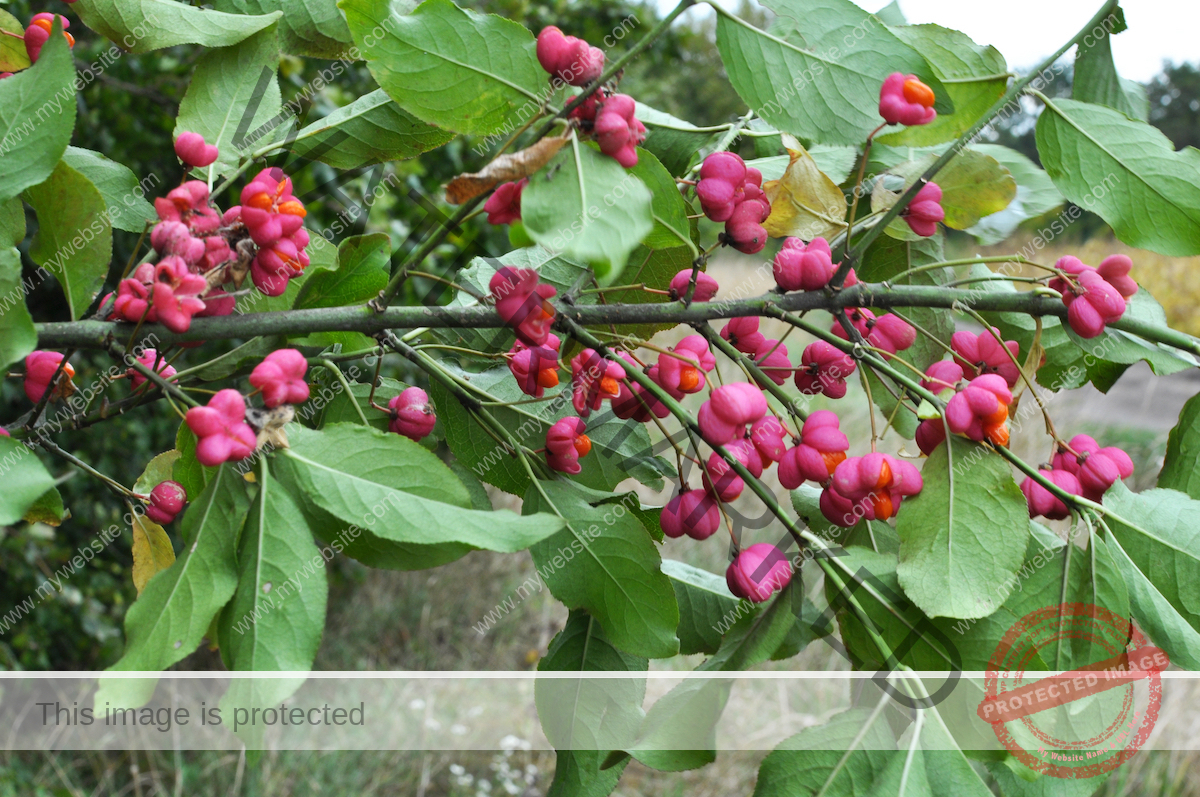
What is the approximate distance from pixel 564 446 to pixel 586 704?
0.17 m

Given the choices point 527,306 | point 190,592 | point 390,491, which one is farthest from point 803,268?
point 190,592

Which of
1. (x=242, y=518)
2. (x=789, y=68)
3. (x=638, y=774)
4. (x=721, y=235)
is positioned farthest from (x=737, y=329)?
(x=638, y=774)

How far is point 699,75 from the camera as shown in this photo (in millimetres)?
11703

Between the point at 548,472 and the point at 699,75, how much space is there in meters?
12.1

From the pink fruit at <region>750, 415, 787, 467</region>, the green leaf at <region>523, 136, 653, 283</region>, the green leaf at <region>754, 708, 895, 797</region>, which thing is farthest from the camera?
the pink fruit at <region>750, 415, 787, 467</region>

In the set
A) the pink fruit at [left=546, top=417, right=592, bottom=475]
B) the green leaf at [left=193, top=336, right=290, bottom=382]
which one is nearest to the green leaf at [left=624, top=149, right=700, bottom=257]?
the pink fruit at [left=546, top=417, right=592, bottom=475]

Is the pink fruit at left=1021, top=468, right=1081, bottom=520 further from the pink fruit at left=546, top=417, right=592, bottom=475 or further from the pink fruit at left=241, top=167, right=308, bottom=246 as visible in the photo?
the pink fruit at left=241, top=167, right=308, bottom=246

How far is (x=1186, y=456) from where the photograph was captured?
0.59m

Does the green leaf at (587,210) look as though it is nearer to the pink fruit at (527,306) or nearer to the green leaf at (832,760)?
the pink fruit at (527,306)

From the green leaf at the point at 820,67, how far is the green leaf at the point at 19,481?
16.4 inches

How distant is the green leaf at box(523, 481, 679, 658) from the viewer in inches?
19.8

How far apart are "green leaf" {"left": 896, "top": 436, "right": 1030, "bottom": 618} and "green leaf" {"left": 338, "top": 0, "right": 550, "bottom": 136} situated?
0.32m

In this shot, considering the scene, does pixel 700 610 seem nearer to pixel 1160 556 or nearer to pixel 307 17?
pixel 1160 556

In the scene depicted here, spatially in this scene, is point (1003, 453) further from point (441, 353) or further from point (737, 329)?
point (441, 353)
